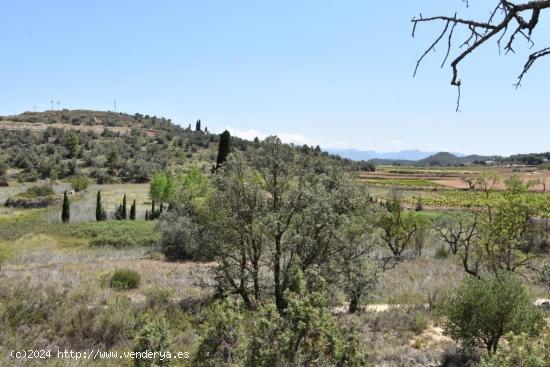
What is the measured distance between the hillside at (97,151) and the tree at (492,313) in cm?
6522

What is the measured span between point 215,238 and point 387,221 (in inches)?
871

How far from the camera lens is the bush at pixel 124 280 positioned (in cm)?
1728

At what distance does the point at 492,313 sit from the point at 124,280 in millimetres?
13678

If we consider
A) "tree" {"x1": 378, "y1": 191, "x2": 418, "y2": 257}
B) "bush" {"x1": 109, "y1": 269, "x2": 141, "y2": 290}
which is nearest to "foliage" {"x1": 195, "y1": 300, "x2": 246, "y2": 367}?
"bush" {"x1": 109, "y1": 269, "x2": 141, "y2": 290}

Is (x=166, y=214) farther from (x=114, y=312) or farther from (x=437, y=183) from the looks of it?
(x=437, y=183)

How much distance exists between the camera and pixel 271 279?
51.3 ft

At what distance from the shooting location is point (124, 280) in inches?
704

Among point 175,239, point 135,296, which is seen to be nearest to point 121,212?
point 175,239

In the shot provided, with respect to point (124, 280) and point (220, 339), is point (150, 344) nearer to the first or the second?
point (220, 339)

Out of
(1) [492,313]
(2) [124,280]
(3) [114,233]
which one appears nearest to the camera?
(1) [492,313]

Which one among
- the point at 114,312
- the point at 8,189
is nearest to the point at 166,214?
the point at 114,312

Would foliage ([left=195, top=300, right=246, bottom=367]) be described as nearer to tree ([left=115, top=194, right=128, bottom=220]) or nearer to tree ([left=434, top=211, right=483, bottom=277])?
tree ([left=434, top=211, right=483, bottom=277])

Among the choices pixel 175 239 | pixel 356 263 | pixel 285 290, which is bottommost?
pixel 175 239

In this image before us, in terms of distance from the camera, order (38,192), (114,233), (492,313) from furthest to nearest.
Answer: (38,192) < (114,233) < (492,313)
